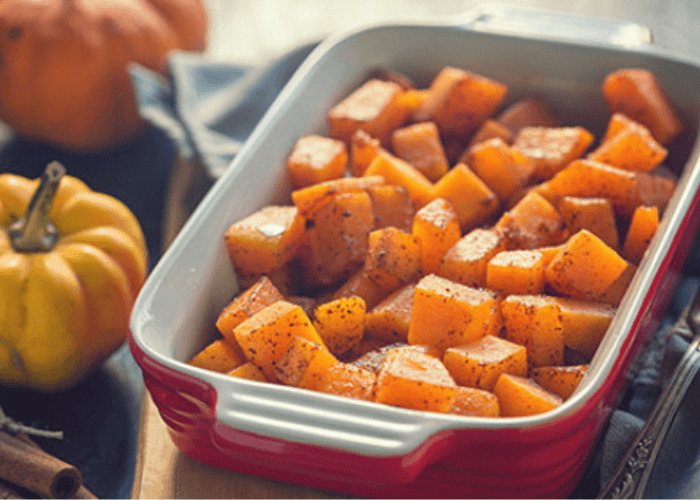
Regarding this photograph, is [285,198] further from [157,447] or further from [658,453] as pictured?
[658,453]

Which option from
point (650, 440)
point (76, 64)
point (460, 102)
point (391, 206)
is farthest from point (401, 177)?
point (76, 64)

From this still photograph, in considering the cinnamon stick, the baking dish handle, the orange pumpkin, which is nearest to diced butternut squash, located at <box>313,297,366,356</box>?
the cinnamon stick

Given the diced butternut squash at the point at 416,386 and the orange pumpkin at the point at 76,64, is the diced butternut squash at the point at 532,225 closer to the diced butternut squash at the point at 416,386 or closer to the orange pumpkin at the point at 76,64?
the diced butternut squash at the point at 416,386

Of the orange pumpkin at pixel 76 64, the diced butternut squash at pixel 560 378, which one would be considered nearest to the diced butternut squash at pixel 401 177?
the diced butternut squash at pixel 560 378

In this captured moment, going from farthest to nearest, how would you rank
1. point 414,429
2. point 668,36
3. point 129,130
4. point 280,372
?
point 668,36 → point 129,130 → point 280,372 → point 414,429

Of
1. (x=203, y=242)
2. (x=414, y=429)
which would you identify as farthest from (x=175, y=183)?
(x=414, y=429)

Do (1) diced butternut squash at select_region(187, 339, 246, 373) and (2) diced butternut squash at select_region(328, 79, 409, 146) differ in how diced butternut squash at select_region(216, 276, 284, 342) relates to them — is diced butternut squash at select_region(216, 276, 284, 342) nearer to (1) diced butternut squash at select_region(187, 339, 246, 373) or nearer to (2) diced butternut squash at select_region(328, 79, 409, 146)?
(1) diced butternut squash at select_region(187, 339, 246, 373)
